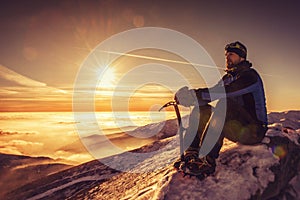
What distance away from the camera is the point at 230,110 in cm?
476

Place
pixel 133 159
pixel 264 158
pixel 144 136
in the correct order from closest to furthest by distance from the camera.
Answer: pixel 264 158
pixel 133 159
pixel 144 136

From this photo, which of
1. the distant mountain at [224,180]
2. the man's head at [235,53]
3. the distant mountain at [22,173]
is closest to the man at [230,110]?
the man's head at [235,53]

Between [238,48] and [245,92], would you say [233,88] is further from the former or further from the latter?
[238,48]

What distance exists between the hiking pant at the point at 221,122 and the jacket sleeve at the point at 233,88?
19 centimetres

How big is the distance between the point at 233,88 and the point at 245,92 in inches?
9.8

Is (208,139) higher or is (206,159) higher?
(208,139)

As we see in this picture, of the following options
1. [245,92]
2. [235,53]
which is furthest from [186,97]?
[235,53]

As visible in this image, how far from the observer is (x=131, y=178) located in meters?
6.79

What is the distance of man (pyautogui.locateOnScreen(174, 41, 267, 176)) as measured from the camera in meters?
4.72

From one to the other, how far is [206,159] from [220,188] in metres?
0.59

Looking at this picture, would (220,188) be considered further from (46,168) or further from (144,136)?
(46,168)

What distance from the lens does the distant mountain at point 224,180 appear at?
4.63 meters

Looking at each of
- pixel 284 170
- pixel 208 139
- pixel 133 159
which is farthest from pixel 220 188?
pixel 133 159

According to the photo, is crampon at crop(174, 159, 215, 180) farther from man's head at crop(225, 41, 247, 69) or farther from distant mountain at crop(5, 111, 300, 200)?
man's head at crop(225, 41, 247, 69)
